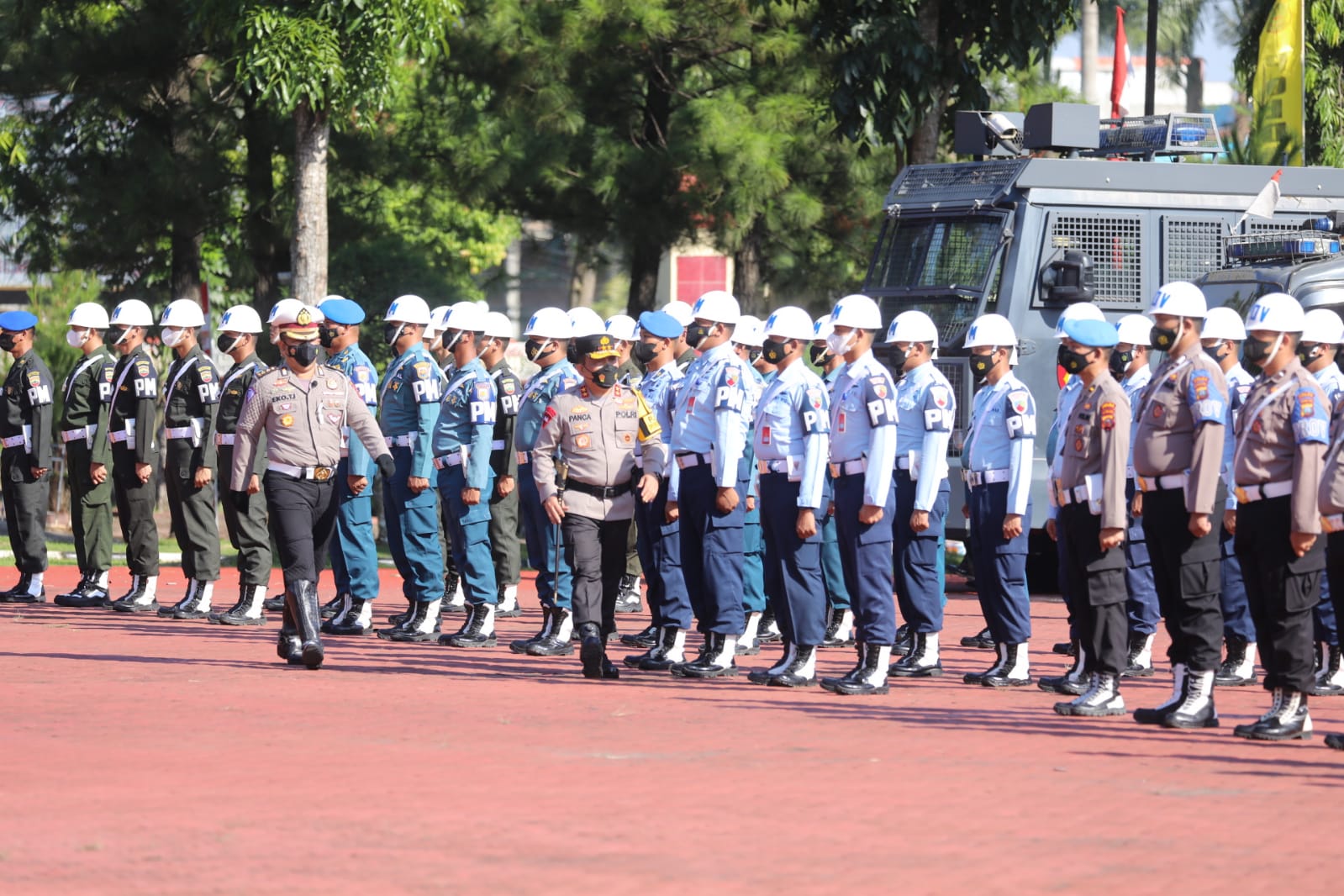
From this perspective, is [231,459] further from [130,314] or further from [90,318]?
[90,318]

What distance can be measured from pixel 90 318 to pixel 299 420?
465cm

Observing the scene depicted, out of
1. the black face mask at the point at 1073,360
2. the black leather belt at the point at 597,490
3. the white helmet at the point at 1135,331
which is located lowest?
the black leather belt at the point at 597,490

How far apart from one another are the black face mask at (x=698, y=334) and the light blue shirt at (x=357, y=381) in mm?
2425

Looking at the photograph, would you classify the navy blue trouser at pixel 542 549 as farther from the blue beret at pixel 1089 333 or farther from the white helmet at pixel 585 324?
the blue beret at pixel 1089 333

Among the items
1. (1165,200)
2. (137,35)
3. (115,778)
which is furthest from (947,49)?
(115,778)

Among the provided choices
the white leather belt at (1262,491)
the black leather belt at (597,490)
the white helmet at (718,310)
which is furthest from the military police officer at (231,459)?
the white leather belt at (1262,491)

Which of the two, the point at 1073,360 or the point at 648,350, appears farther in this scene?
the point at 648,350

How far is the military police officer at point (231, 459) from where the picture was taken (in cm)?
1420

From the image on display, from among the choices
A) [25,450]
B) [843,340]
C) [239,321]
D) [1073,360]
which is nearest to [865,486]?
[843,340]

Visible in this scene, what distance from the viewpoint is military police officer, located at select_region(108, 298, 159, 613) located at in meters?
15.0

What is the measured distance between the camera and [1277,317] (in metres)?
9.62

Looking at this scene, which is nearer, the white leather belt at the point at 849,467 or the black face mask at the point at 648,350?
the white leather belt at the point at 849,467

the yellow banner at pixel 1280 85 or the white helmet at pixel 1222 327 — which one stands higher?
the yellow banner at pixel 1280 85

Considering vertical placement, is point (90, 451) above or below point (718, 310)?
below
